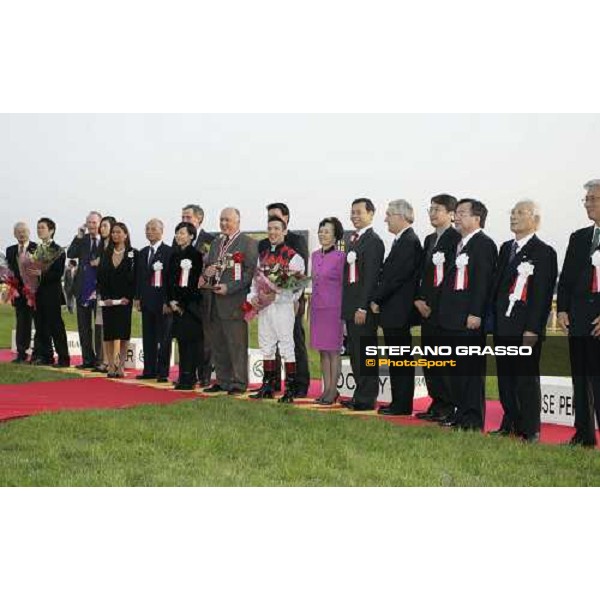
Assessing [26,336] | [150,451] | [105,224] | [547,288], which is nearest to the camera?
[150,451]

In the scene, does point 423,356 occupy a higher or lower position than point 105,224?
lower

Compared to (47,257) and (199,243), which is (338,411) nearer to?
(199,243)

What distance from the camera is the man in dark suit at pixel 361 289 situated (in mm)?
6484

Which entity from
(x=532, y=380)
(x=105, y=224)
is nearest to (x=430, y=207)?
(x=532, y=380)

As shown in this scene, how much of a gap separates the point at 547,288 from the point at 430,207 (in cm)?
123

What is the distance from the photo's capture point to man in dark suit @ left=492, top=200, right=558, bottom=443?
5.40m

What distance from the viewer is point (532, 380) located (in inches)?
215

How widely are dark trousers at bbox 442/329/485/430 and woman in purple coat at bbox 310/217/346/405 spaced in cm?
116

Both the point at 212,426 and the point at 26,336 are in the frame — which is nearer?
the point at 212,426

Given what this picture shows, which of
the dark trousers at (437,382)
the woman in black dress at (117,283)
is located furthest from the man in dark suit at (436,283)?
the woman in black dress at (117,283)

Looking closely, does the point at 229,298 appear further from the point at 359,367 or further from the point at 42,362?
the point at 42,362

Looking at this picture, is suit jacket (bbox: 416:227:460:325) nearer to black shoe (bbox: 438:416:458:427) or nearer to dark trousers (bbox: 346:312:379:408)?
dark trousers (bbox: 346:312:379:408)

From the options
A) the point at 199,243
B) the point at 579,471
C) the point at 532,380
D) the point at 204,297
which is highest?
the point at 199,243

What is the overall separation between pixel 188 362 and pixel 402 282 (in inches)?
95.6
